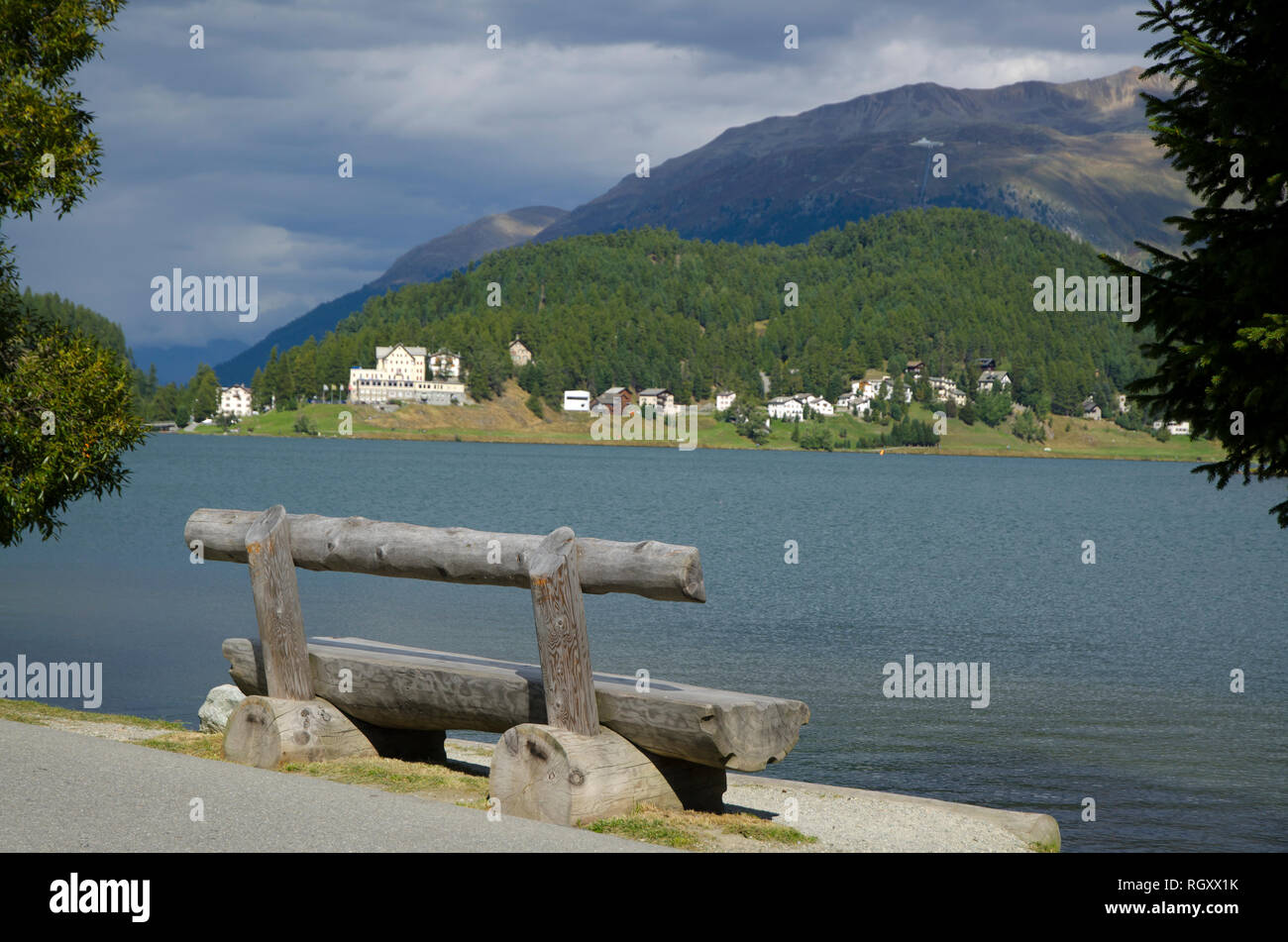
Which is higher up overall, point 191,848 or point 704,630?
point 191,848

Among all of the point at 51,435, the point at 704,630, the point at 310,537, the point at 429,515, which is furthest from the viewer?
the point at 429,515

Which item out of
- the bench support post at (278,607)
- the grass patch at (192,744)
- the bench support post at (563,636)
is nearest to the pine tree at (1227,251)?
the bench support post at (563,636)

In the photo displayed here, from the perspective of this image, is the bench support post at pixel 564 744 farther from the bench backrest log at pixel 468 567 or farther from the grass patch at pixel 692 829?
the grass patch at pixel 692 829

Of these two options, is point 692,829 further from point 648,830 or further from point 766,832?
point 766,832

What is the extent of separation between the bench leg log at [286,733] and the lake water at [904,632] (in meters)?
7.99

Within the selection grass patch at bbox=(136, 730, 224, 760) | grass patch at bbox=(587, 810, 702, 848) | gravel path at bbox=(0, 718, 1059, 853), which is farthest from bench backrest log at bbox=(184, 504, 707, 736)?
gravel path at bbox=(0, 718, 1059, 853)

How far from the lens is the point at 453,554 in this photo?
10.5m

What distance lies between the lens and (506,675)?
1062 cm

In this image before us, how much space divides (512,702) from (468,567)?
4.05 ft

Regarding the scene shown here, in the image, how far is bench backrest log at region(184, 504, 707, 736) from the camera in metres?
9.44

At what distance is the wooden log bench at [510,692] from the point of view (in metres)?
9.50

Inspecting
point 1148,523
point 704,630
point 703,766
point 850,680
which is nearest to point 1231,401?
point 703,766
